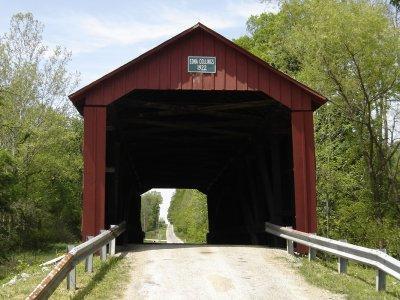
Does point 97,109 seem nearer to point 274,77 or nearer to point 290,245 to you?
point 274,77

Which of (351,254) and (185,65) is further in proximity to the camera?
(185,65)

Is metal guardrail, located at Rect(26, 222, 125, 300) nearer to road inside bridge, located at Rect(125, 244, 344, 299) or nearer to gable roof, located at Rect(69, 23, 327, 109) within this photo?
road inside bridge, located at Rect(125, 244, 344, 299)

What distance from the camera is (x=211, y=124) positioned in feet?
53.1

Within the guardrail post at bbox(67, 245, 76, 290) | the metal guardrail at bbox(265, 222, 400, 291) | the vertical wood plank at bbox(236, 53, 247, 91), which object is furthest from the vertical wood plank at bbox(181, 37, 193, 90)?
the guardrail post at bbox(67, 245, 76, 290)

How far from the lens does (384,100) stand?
22.6m

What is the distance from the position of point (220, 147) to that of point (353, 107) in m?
5.42

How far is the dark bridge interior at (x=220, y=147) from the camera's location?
48.0 ft

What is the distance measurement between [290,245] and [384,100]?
42.0 ft

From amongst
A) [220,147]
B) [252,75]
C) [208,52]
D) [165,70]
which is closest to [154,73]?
[165,70]

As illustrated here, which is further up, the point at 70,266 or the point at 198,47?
the point at 198,47

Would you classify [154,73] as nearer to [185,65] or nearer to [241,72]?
[185,65]

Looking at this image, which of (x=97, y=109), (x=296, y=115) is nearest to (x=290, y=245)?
(x=296, y=115)

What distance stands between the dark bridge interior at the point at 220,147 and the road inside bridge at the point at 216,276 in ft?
10.8

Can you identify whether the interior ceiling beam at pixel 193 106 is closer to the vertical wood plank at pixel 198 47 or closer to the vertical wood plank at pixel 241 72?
the vertical wood plank at pixel 241 72
